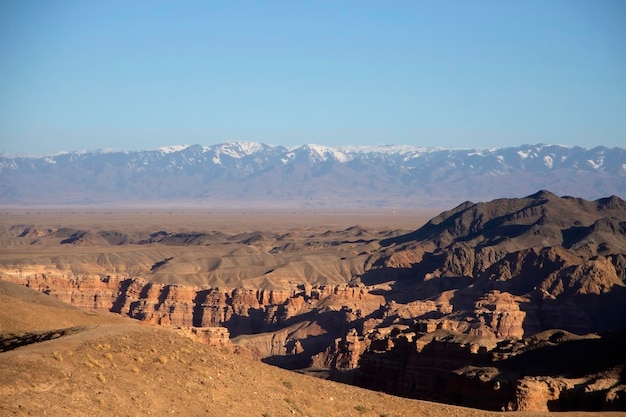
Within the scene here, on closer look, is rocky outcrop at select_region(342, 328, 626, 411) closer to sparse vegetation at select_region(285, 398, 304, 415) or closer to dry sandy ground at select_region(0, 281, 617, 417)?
dry sandy ground at select_region(0, 281, 617, 417)

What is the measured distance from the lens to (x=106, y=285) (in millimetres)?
121250

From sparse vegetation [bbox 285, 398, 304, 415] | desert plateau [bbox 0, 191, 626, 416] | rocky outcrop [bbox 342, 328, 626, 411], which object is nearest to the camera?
desert plateau [bbox 0, 191, 626, 416]

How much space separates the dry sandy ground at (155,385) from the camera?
79.0 ft

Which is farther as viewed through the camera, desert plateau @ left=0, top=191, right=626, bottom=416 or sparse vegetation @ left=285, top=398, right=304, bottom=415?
sparse vegetation @ left=285, top=398, right=304, bottom=415

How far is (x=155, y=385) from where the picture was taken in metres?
27.2

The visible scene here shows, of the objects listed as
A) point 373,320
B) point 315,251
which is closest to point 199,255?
point 315,251

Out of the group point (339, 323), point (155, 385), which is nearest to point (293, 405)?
point (155, 385)

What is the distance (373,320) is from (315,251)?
252 ft

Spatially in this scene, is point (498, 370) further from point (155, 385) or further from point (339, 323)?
point (339, 323)

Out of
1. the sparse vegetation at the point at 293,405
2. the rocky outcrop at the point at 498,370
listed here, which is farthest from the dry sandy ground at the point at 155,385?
the rocky outcrop at the point at 498,370

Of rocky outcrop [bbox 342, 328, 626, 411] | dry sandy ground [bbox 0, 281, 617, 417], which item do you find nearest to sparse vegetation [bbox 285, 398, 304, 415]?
dry sandy ground [bbox 0, 281, 617, 417]

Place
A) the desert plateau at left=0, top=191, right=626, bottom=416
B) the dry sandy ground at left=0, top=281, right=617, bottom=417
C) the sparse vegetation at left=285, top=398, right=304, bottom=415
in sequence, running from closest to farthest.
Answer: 1. the dry sandy ground at left=0, top=281, right=617, bottom=417
2. the desert plateau at left=0, top=191, right=626, bottom=416
3. the sparse vegetation at left=285, top=398, right=304, bottom=415

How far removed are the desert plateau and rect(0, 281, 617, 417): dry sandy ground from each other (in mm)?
79

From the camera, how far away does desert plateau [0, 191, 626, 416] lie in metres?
28.4
